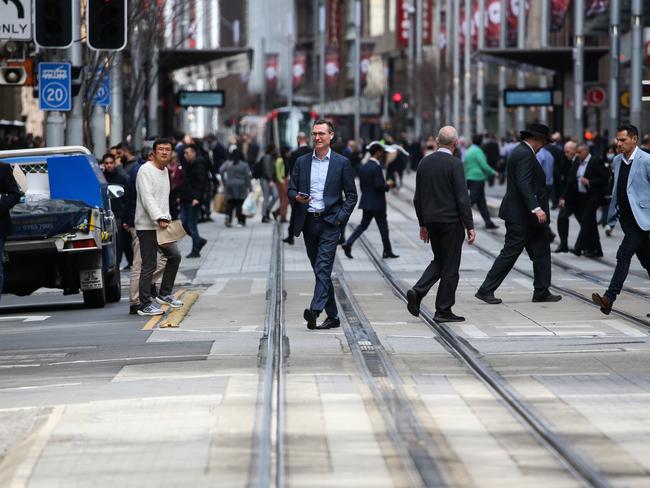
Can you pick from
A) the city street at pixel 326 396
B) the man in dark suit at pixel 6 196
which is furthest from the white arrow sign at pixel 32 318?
the man in dark suit at pixel 6 196

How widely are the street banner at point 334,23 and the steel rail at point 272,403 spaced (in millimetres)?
121747

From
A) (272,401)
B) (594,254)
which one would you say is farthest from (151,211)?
(594,254)

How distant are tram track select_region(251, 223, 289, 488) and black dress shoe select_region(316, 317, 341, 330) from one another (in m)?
0.34

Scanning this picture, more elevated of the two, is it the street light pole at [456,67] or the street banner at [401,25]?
the street banner at [401,25]

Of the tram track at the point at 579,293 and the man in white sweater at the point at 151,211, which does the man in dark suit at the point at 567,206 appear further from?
the man in white sweater at the point at 151,211

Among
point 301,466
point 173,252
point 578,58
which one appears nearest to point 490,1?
point 578,58

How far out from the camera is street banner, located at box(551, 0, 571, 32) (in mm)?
57125

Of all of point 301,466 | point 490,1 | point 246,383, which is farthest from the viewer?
point 490,1

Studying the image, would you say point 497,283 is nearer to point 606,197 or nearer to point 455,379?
point 455,379

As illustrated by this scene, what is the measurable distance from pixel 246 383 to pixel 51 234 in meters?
6.67

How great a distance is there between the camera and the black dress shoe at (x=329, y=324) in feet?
48.5

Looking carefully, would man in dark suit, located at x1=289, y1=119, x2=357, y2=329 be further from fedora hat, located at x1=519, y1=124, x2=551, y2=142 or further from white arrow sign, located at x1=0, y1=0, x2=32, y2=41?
white arrow sign, located at x1=0, y1=0, x2=32, y2=41

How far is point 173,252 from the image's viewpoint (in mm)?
17219

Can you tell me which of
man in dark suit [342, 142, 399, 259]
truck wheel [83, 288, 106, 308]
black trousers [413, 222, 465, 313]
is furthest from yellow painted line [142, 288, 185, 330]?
man in dark suit [342, 142, 399, 259]
